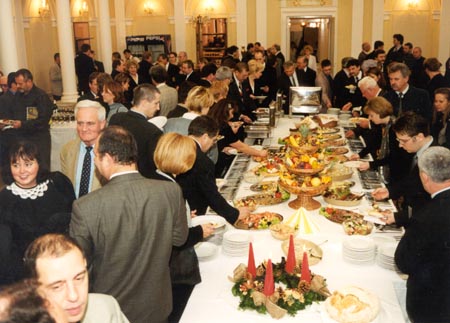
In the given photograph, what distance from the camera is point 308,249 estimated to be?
2.75 m

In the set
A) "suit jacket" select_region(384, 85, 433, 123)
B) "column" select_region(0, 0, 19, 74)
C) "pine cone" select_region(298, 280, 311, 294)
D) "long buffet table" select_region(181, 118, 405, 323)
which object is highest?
"column" select_region(0, 0, 19, 74)

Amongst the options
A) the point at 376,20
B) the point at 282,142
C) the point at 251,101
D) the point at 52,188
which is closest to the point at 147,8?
the point at 376,20

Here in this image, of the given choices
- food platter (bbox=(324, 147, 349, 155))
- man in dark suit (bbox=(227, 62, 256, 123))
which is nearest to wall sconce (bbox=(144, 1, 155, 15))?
man in dark suit (bbox=(227, 62, 256, 123))

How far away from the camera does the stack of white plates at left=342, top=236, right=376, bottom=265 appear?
2.69 metres

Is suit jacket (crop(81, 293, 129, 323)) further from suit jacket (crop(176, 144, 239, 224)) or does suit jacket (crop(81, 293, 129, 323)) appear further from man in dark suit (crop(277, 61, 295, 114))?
man in dark suit (crop(277, 61, 295, 114))

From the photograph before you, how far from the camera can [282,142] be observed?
206 inches

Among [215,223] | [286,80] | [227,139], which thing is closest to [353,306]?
[215,223]

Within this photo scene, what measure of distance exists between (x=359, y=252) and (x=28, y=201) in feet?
5.37

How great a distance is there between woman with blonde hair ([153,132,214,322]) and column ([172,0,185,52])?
35.8 feet

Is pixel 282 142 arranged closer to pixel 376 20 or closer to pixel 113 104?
pixel 113 104

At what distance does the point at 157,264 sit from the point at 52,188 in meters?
0.77

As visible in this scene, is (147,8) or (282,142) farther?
(147,8)

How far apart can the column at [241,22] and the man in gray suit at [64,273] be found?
455 inches

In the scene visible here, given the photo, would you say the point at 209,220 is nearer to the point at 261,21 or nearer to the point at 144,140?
the point at 144,140
